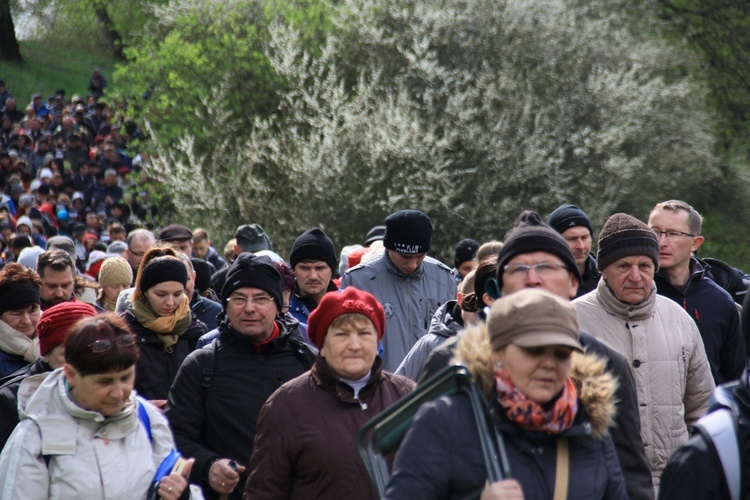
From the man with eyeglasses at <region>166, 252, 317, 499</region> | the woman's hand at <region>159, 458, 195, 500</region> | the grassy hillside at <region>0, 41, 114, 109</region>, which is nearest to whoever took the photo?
the woman's hand at <region>159, 458, 195, 500</region>

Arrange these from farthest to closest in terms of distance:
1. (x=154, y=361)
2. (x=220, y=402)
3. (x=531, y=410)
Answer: (x=154, y=361)
(x=220, y=402)
(x=531, y=410)

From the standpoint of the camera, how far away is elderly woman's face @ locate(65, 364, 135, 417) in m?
4.23

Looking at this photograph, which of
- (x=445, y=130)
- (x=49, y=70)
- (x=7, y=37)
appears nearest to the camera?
(x=445, y=130)

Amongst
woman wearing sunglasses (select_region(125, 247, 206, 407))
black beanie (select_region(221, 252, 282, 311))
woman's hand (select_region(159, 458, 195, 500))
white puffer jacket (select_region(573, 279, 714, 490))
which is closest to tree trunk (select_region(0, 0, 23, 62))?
woman wearing sunglasses (select_region(125, 247, 206, 407))

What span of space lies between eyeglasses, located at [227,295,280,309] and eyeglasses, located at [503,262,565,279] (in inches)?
83.0

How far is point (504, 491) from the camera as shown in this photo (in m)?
2.85

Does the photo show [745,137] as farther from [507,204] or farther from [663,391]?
[663,391]

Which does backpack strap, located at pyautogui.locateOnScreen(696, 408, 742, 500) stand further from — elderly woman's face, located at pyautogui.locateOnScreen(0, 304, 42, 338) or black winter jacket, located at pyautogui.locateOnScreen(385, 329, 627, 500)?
elderly woman's face, located at pyautogui.locateOnScreen(0, 304, 42, 338)

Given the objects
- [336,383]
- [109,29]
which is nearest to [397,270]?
[336,383]

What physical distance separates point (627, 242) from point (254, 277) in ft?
6.18

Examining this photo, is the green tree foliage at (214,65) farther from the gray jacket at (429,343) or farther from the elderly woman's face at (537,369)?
the elderly woman's face at (537,369)

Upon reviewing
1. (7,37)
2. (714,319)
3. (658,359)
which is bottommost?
(714,319)

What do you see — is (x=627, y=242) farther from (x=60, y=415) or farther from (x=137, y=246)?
(x=137, y=246)

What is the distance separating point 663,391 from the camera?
511cm
